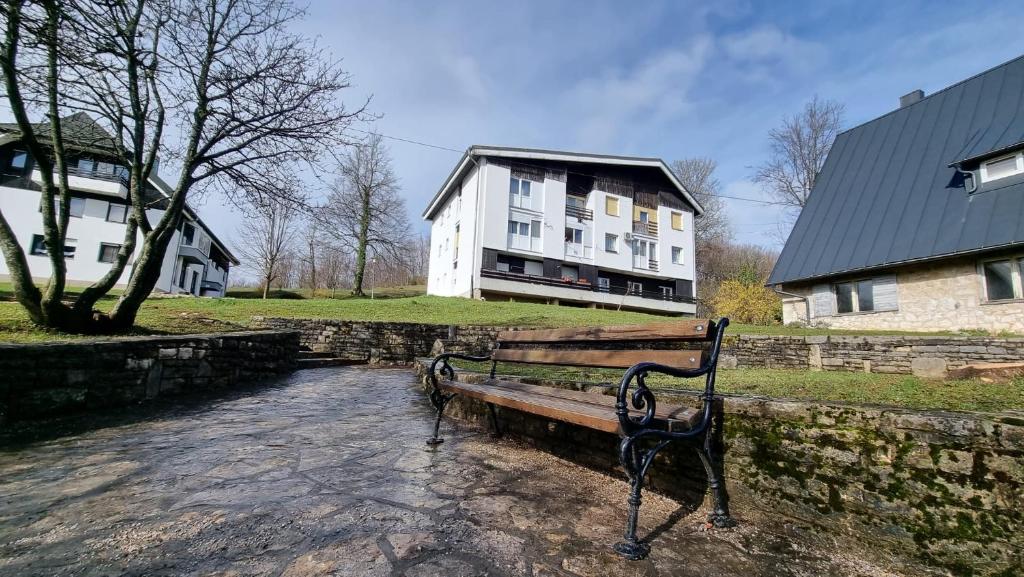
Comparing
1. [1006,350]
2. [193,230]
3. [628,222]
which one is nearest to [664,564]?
[1006,350]

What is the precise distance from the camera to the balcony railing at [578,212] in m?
26.3

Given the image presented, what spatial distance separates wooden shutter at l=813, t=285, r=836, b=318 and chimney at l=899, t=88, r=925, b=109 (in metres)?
8.90

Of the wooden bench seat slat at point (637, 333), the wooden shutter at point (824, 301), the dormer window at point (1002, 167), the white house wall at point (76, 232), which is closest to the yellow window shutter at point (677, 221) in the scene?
the wooden shutter at point (824, 301)

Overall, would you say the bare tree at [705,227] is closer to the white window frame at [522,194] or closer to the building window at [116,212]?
the white window frame at [522,194]

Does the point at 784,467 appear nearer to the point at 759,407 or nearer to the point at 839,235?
the point at 759,407

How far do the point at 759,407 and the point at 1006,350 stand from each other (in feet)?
30.5

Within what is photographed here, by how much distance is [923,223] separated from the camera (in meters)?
13.2

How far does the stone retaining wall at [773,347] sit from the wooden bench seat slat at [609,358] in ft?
Answer: 16.7

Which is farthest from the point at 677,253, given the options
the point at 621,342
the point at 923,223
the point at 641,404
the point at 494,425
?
the point at 641,404

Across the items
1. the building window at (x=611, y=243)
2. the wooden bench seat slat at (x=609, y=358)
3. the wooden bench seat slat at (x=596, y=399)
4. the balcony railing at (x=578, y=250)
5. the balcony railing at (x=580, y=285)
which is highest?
the building window at (x=611, y=243)

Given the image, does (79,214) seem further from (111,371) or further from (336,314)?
(111,371)

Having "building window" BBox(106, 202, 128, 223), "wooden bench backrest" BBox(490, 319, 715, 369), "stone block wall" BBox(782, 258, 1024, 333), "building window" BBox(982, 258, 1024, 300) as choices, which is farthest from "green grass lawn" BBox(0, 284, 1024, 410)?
"building window" BBox(106, 202, 128, 223)

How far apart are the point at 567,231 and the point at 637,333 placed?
24.1 metres

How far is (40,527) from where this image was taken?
185cm
